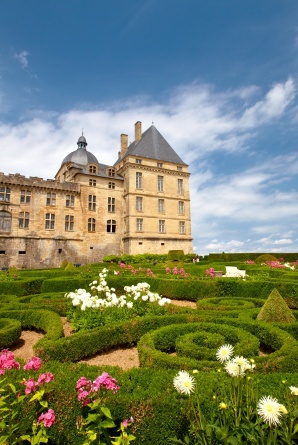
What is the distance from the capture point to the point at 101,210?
31391 millimetres

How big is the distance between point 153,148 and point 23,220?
17436mm

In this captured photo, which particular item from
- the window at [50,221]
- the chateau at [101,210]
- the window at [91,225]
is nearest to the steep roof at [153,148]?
the chateau at [101,210]

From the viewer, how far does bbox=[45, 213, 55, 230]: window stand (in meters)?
28.7

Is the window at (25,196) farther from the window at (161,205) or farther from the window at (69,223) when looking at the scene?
the window at (161,205)

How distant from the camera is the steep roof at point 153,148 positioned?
1314 inches

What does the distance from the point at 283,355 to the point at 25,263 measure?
27.2m

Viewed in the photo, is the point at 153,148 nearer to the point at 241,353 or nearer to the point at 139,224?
the point at 139,224

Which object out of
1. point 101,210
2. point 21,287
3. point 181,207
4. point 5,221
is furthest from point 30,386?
point 181,207

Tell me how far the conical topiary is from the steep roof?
92.2 feet

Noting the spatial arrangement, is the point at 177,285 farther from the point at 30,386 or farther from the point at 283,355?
the point at 30,386

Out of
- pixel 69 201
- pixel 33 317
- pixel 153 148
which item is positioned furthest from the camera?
pixel 153 148

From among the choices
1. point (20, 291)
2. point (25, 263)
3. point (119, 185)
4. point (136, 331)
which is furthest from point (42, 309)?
point (119, 185)

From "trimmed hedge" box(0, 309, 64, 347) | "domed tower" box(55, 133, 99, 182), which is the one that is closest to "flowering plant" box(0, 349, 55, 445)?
"trimmed hedge" box(0, 309, 64, 347)

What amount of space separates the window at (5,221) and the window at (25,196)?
75.1 inches
